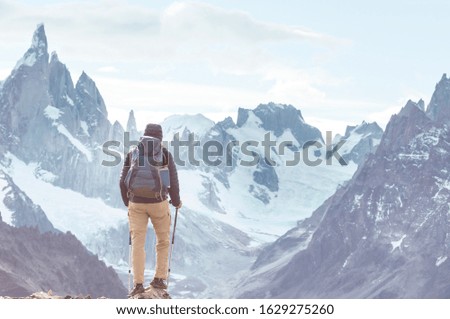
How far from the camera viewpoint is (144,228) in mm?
32969

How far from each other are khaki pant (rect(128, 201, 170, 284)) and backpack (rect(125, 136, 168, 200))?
0.36m

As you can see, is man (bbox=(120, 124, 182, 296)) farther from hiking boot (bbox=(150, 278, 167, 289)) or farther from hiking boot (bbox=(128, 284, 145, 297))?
hiking boot (bbox=(150, 278, 167, 289))

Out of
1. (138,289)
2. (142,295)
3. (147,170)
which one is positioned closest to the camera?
(142,295)

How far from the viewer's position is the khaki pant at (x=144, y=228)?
106 feet

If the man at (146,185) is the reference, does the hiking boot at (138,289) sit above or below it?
below

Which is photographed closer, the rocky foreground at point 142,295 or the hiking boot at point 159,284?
the rocky foreground at point 142,295

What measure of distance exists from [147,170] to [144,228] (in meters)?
1.87

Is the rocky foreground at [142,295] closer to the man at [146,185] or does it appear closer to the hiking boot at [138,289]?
the hiking boot at [138,289]

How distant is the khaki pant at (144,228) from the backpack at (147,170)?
1.19 feet

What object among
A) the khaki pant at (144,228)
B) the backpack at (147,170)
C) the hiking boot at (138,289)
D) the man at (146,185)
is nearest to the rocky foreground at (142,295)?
the hiking boot at (138,289)

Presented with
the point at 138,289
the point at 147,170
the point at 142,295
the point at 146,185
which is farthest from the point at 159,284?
the point at 147,170

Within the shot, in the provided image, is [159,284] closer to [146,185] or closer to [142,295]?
[142,295]
